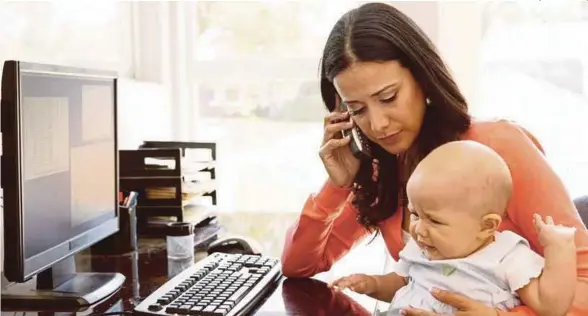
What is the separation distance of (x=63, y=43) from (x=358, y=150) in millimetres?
1068

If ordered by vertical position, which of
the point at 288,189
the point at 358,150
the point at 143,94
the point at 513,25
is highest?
the point at 513,25

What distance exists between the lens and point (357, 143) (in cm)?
157

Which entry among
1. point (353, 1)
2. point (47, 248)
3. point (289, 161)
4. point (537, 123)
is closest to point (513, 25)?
point (537, 123)

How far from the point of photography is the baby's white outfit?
115 cm

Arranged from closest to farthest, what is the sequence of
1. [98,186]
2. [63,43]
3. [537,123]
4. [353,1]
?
1. [98,186]
2. [63,43]
3. [537,123]
4. [353,1]

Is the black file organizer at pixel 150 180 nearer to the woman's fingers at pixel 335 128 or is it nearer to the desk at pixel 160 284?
the desk at pixel 160 284

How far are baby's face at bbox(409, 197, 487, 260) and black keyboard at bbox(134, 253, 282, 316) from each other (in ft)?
1.28

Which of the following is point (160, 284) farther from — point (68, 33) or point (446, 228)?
point (68, 33)

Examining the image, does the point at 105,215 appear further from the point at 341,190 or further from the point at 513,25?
the point at 513,25

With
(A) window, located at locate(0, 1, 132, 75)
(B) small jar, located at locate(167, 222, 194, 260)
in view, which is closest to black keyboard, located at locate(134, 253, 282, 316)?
(B) small jar, located at locate(167, 222, 194, 260)

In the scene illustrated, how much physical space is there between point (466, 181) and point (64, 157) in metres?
0.83

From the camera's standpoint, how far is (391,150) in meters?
1.43

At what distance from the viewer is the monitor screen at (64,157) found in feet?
4.34

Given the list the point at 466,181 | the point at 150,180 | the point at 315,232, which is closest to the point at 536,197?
the point at 466,181
